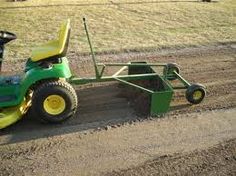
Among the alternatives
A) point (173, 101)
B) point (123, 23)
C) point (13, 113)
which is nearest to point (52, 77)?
point (13, 113)

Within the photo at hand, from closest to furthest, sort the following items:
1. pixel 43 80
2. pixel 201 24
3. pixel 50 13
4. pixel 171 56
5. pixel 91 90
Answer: pixel 43 80
pixel 91 90
pixel 171 56
pixel 201 24
pixel 50 13

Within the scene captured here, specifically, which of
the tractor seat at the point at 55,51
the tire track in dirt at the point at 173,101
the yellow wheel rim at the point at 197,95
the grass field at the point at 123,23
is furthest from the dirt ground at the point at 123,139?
the grass field at the point at 123,23

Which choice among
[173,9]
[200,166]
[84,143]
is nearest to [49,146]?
[84,143]

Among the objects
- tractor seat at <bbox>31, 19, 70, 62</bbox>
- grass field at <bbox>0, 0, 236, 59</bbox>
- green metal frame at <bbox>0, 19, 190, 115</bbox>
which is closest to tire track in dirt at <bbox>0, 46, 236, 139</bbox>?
green metal frame at <bbox>0, 19, 190, 115</bbox>

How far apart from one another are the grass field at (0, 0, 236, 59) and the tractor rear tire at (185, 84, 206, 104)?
2.72 m

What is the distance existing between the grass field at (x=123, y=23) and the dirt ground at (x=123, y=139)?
2.36 meters

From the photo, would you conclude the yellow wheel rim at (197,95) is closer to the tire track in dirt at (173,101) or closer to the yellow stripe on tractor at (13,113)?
the tire track in dirt at (173,101)

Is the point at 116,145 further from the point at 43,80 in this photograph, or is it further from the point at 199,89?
the point at 199,89

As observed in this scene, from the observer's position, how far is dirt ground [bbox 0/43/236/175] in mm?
4761

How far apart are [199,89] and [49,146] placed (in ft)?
7.64

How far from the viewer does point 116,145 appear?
5.20 m

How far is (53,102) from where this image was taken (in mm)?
5547

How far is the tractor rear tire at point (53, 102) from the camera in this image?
5.43 meters

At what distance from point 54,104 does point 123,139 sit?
1006mm
